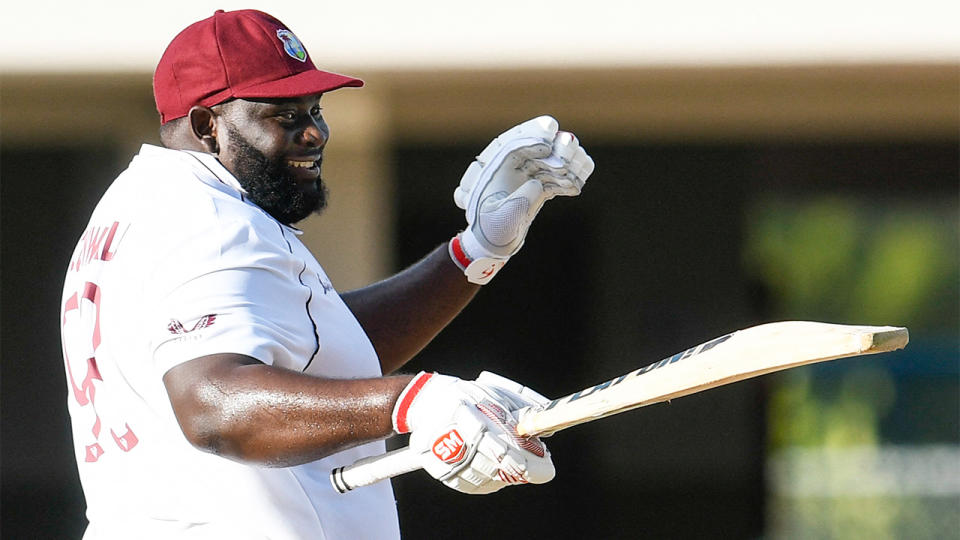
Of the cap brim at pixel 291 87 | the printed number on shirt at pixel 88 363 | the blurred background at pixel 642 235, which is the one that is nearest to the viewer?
the printed number on shirt at pixel 88 363

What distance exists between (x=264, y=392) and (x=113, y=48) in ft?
14.5

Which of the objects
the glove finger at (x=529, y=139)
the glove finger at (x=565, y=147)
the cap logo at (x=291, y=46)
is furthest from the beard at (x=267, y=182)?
the glove finger at (x=565, y=147)

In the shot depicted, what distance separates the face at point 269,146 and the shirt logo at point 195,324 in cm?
45

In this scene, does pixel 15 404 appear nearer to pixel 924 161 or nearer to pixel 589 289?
pixel 589 289

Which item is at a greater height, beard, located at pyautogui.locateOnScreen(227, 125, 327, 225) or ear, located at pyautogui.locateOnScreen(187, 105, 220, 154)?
ear, located at pyautogui.locateOnScreen(187, 105, 220, 154)

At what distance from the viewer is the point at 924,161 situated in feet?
25.2

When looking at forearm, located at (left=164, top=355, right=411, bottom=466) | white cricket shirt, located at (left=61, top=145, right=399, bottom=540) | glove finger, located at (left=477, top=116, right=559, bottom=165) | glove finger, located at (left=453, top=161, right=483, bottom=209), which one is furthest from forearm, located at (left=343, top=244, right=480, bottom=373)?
forearm, located at (left=164, top=355, right=411, bottom=466)

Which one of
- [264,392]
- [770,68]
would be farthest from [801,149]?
[264,392]

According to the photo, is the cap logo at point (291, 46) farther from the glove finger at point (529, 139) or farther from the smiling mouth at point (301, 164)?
the glove finger at point (529, 139)

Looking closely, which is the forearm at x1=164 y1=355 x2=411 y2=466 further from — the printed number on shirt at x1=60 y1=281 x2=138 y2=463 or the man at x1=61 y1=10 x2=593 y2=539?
the printed number on shirt at x1=60 y1=281 x2=138 y2=463

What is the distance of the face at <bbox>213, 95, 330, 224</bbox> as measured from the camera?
7.63 feet

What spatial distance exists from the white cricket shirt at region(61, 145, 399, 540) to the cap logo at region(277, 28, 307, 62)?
0.26 metres

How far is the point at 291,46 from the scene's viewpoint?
234 centimetres

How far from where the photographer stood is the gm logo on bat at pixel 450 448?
5.92 feet
